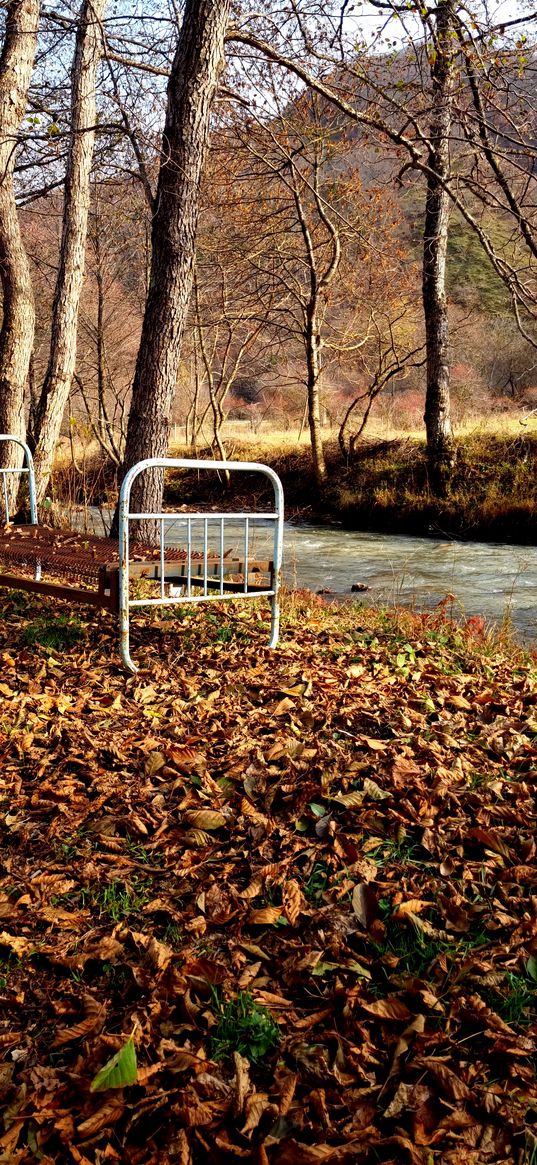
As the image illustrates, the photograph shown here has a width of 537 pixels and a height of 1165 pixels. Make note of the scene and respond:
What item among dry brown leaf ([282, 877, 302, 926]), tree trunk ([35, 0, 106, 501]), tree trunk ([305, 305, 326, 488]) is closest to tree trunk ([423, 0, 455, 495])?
tree trunk ([305, 305, 326, 488])

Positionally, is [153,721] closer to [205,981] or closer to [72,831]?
[72,831]

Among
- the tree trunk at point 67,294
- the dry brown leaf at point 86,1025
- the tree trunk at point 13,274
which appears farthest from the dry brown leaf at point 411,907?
the tree trunk at point 67,294

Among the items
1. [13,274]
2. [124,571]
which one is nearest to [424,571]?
[13,274]

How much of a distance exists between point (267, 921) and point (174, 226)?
→ 553 cm

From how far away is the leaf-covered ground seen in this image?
2057mm

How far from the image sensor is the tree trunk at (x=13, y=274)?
9.30 metres

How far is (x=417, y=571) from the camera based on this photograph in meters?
11.0

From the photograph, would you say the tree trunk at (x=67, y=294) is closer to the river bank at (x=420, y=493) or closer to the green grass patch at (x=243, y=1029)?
the river bank at (x=420, y=493)

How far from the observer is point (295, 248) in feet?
55.4

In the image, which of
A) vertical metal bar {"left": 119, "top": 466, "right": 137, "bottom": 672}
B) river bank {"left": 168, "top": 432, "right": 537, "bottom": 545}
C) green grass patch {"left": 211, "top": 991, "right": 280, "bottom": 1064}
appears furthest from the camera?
river bank {"left": 168, "top": 432, "right": 537, "bottom": 545}

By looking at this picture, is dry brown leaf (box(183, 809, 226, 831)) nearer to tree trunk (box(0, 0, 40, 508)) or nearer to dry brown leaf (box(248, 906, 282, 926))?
dry brown leaf (box(248, 906, 282, 926))

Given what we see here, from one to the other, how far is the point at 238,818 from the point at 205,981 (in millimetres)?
899

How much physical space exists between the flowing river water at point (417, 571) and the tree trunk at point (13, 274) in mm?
1481

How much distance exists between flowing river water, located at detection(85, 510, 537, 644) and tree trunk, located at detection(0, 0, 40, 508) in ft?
4.86
